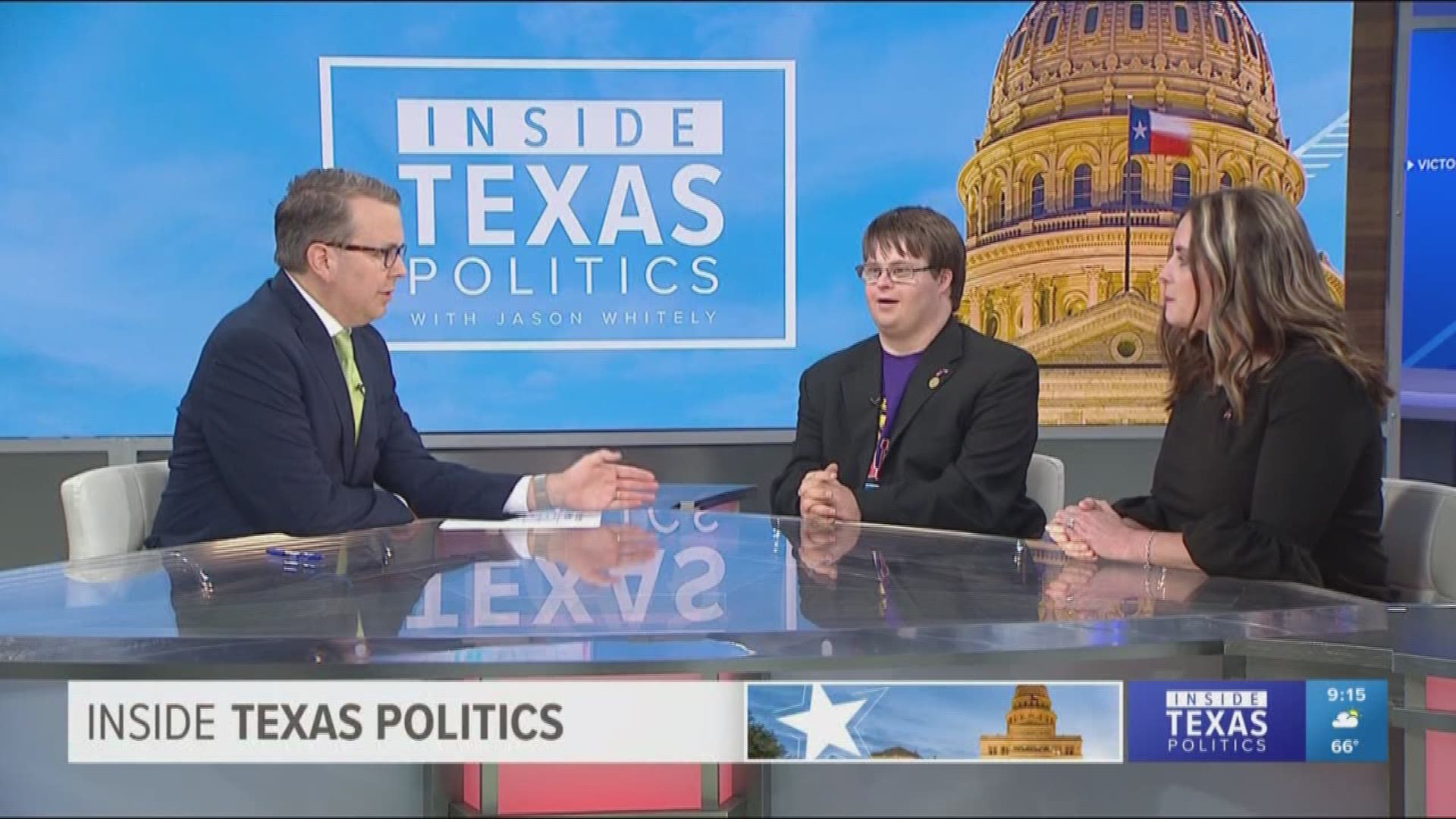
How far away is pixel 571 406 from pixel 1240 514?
2553mm

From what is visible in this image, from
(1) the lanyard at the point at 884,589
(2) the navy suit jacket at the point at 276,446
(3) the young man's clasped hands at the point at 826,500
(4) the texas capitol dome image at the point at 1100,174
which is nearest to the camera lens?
(1) the lanyard at the point at 884,589

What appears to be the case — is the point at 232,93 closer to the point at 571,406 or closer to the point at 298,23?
the point at 298,23

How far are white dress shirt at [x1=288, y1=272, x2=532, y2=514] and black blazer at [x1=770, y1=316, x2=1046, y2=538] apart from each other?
0.56 meters

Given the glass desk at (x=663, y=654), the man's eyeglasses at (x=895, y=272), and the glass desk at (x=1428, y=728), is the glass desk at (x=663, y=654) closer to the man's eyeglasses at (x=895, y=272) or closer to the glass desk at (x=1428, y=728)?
the glass desk at (x=1428, y=728)

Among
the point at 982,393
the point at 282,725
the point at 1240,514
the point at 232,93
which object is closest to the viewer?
the point at 282,725

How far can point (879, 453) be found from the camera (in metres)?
3.10

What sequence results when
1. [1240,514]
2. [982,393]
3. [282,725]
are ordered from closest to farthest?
[282,725]
[1240,514]
[982,393]

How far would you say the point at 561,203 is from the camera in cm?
443

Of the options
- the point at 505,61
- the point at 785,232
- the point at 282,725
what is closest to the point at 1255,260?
the point at 282,725

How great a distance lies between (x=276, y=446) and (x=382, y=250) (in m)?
0.51

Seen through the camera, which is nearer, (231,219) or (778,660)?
(778,660)

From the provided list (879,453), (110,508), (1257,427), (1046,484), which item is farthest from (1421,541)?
(110,508)

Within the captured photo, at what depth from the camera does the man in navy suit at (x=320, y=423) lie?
8.46 ft

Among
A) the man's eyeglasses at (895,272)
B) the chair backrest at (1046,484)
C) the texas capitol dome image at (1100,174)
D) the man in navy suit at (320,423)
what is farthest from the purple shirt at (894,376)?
the texas capitol dome image at (1100,174)
